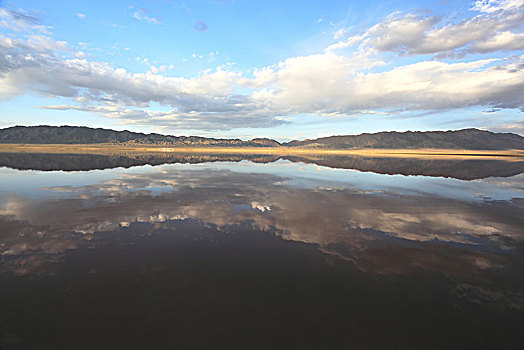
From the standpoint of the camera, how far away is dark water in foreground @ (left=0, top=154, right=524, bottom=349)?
Result: 419cm

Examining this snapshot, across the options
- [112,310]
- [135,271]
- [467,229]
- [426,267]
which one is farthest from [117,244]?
[467,229]

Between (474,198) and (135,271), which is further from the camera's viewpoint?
(474,198)

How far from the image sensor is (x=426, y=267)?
6578 mm

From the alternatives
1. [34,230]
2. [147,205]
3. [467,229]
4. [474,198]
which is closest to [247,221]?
[147,205]

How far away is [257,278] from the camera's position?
230 inches

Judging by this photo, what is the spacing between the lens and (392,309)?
4.86 meters

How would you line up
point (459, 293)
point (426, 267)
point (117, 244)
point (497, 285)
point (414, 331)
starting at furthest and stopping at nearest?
point (117, 244) → point (426, 267) → point (497, 285) → point (459, 293) → point (414, 331)

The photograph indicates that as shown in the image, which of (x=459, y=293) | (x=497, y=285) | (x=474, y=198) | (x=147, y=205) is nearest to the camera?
(x=459, y=293)

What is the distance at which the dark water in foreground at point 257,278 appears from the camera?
4188mm

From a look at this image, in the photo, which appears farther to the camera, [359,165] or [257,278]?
[359,165]

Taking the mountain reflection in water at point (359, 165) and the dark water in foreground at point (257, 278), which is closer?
the dark water in foreground at point (257, 278)

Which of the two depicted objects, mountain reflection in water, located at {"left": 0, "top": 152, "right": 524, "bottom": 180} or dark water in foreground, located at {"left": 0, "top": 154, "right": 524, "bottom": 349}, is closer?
dark water in foreground, located at {"left": 0, "top": 154, "right": 524, "bottom": 349}

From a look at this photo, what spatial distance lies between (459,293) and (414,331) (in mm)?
2054

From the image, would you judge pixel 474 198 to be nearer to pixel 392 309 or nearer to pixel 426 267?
pixel 426 267
